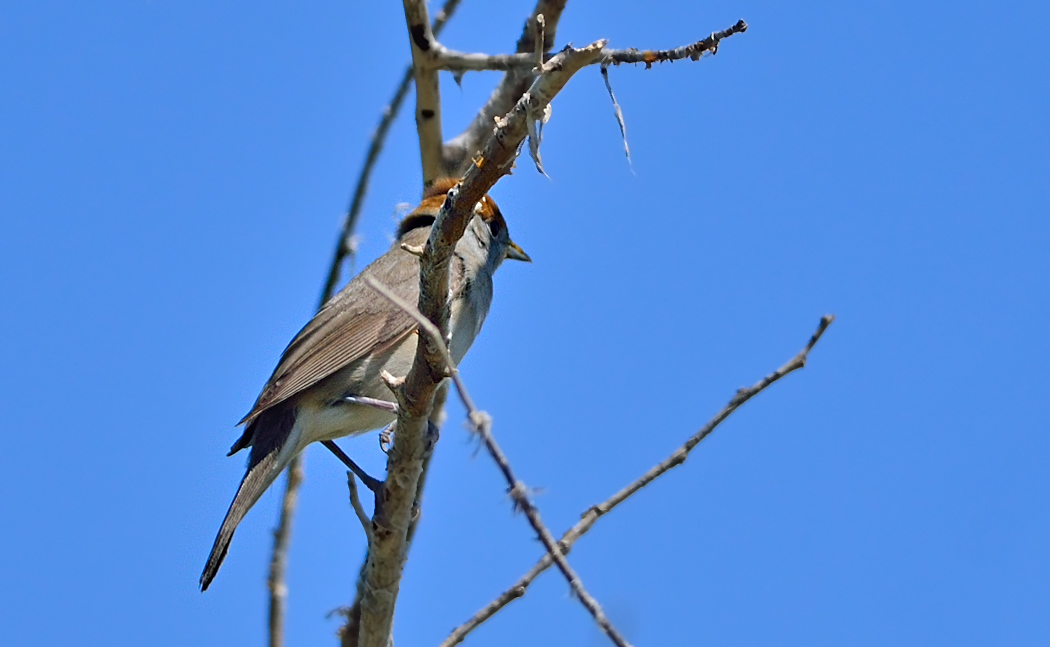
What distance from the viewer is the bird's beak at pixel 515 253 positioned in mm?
6992

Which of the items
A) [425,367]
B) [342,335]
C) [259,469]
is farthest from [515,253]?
[425,367]

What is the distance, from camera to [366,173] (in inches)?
237

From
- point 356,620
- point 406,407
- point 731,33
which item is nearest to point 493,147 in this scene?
point 731,33

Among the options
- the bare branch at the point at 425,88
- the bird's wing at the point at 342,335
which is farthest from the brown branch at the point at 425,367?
the bare branch at the point at 425,88

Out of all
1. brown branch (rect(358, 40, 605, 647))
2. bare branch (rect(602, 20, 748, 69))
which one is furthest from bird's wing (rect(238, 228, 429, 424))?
bare branch (rect(602, 20, 748, 69))

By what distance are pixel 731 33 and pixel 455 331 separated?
298 centimetres

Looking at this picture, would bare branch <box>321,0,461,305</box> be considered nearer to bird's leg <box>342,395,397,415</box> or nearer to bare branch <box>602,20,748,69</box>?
bird's leg <box>342,395,397,415</box>

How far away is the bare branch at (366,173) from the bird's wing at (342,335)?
16 centimetres

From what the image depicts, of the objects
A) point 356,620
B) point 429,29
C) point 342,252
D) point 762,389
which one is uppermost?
point 429,29

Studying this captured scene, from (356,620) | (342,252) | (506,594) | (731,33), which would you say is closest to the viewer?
(731,33)

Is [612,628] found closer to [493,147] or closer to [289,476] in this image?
[493,147]

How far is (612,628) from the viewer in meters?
2.36

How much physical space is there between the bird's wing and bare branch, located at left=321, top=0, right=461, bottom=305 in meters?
0.16

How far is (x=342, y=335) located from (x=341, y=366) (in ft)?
0.89
